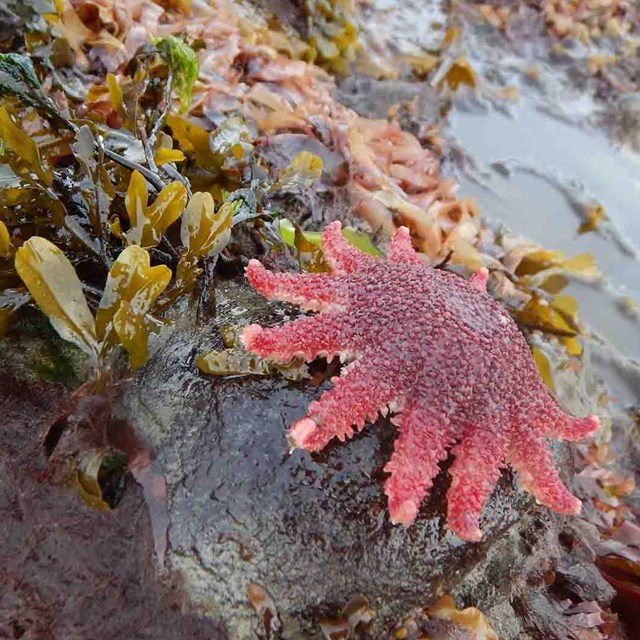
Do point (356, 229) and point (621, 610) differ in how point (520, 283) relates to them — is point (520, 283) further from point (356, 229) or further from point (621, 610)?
point (621, 610)

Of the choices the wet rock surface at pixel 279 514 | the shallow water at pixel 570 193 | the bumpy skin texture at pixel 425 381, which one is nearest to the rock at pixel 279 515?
the wet rock surface at pixel 279 514

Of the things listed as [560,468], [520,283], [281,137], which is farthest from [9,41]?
[560,468]

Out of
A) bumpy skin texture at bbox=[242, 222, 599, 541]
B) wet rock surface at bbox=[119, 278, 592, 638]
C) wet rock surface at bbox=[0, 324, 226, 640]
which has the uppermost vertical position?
bumpy skin texture at bbox=[242, 222, 599, 541]

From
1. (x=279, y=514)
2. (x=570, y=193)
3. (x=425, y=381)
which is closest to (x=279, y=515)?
(x=279, y=514)

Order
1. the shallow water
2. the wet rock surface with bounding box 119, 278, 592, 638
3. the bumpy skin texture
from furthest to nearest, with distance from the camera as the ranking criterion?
the shallow water → the wet rock surface with bounding box 119, 278, 592, 638 → the bumpy skin texture

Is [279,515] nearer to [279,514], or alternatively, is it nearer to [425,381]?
[279,514]

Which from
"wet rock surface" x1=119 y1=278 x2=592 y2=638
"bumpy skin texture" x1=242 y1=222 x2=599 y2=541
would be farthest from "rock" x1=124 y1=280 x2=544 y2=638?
"bumpy skin texture" x1=242 y1=222 x2=599 y2=541

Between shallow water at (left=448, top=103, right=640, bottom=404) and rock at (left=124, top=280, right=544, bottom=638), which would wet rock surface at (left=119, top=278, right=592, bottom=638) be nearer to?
rock at (left=124, top=280, right=544, bottom=638)
